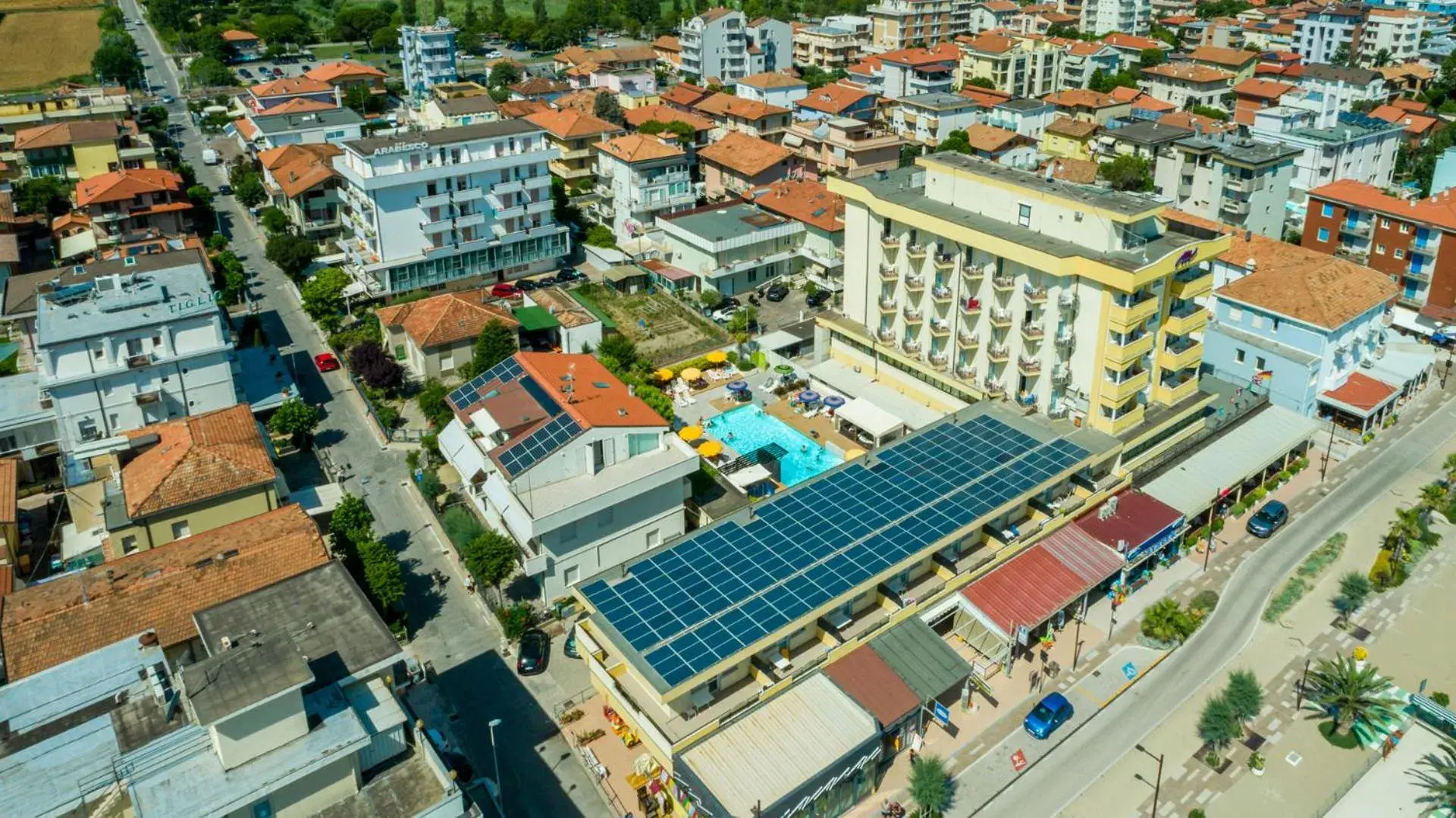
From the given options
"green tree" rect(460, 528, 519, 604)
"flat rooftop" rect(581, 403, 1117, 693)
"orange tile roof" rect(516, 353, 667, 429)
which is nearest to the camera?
"flat rooftop" rect(581, 403, 1117, 693)

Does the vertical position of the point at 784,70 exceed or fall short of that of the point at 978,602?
it exceeds it

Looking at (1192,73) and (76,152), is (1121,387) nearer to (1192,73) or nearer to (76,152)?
(1192,73)

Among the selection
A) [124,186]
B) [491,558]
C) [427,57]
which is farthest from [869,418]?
[427,57]

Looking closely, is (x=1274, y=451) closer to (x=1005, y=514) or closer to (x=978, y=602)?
(x=1005, y=514)

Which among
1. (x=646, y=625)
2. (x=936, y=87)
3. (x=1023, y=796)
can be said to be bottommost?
(x=1023, y=796)

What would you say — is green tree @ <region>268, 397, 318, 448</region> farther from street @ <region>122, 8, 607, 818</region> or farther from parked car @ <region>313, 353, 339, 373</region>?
parked car @ <region>313, 353, 339, 373</region>

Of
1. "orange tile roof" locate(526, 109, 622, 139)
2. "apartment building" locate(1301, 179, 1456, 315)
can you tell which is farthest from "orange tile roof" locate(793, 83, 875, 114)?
"apartment building" locate(1301, 179, 1456, 315)

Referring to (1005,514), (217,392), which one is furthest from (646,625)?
(217,392)
